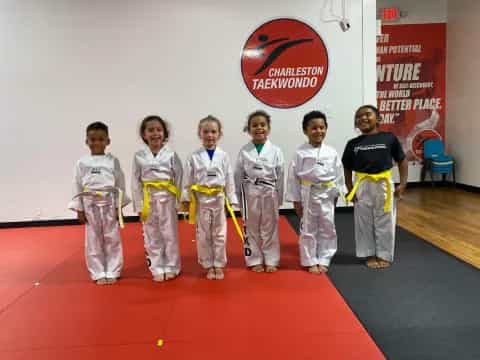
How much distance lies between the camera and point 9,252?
3.95m

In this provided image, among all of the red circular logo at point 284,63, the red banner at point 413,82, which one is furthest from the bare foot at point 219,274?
the red banner at point 413,82

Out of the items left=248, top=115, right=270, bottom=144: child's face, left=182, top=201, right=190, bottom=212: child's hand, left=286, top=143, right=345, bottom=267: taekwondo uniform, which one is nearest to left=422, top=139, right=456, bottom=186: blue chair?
left=286, top=143, right=345, bottom=267: taekwondo uniform

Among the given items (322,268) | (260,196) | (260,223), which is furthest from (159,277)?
(322,268)

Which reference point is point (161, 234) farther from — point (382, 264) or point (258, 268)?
point (382, 264)

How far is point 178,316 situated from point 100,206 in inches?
45.4

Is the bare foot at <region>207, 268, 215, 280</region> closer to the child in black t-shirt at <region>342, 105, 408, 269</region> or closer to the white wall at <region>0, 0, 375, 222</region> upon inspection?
the child in black t-shirt at <region>342, 105, 408, 269</region>

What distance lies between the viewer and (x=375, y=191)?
315cm

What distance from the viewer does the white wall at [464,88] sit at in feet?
22.2

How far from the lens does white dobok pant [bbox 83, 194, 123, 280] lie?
2.94 metres

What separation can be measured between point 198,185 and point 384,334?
165cm

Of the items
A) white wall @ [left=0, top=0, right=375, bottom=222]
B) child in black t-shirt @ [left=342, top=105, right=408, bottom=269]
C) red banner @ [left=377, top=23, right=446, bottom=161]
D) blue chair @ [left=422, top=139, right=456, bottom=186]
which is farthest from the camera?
red banner @ [left=377, top=23, right=446, bottom=161]

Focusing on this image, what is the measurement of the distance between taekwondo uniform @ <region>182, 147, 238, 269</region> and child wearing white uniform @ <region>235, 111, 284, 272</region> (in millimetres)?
142

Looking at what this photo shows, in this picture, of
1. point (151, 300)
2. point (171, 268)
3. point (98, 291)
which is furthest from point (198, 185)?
point (98, 291)

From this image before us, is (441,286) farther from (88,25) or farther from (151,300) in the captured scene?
(88,25)
